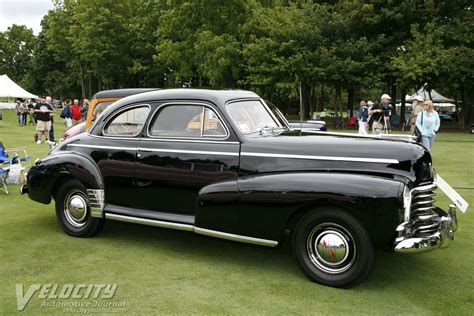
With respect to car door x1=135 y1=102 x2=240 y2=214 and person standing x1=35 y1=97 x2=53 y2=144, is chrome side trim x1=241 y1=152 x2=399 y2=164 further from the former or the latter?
person standing x1=35 y1=97 x2=53 y2=144

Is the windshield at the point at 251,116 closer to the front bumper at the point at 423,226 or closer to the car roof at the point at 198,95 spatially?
the car roof at the point at 198,95

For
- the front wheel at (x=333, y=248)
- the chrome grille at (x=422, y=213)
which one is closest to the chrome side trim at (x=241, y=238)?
the front wheel at (x=333, y=248)

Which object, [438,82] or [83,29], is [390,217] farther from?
[83,29]

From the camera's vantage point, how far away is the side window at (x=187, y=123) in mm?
5016

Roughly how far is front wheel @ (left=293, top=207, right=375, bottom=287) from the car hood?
1.72ft

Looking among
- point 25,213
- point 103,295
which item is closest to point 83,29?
point 25,213

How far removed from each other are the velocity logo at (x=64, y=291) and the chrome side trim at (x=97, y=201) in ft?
4.38

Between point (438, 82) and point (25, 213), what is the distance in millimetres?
26960

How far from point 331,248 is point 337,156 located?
35.4 inches

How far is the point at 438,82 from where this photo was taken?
2822cm

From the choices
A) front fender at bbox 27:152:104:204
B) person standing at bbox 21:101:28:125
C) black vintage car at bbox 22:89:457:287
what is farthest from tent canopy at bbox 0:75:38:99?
black vintage car at bbox 22:89:457:287

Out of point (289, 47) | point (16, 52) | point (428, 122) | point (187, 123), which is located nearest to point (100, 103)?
point (187, 123)

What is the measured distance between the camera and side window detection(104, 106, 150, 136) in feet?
18.0

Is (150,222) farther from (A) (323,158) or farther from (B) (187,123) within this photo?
(A) (323,158)
